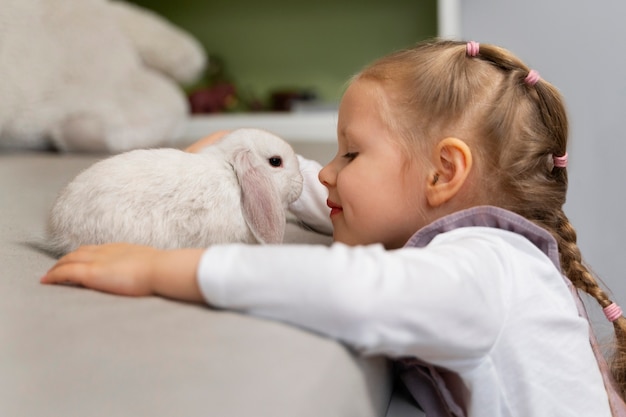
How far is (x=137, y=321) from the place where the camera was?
65 cm

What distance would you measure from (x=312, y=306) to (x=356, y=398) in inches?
4.0

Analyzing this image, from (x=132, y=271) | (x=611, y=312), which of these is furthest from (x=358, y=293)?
(x=611, y=312)

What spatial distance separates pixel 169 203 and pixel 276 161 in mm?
209

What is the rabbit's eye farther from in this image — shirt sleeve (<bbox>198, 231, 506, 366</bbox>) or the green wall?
the green wall

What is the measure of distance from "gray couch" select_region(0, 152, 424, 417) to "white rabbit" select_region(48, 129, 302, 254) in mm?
115

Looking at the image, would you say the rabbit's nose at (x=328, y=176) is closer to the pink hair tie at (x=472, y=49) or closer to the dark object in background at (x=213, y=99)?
the pink hair tie at (x=472, y=49)

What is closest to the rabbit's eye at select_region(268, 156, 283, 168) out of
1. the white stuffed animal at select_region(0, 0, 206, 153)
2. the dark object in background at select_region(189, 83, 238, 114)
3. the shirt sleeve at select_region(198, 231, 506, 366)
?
the shirt sleeve at select_region(198, 231, 506, 366)

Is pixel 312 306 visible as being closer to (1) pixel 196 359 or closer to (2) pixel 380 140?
(1) pixel 196 359

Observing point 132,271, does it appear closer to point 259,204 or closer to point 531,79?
point 259,204

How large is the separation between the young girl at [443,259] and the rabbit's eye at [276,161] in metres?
0.06

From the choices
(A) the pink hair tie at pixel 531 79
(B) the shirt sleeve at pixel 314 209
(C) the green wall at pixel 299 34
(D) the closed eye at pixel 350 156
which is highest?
(A) the pink hair tie at pixel 531 79

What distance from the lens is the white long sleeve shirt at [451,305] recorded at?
0.65 metres

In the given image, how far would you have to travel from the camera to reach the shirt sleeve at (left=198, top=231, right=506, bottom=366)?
646 millimetres

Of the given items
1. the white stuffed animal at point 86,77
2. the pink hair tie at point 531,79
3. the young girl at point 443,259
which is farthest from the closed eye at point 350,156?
the white stuffed animal at point 86,77
